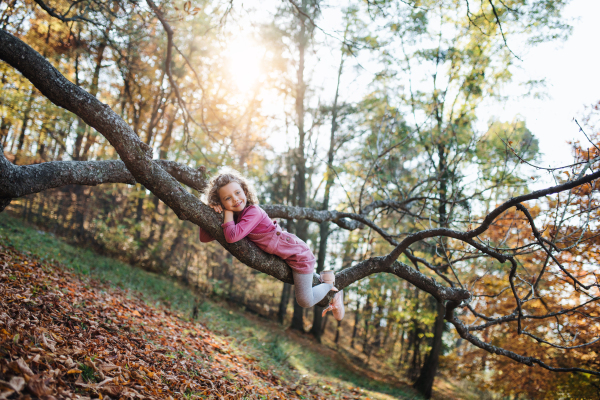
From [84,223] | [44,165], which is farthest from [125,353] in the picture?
[84,223]

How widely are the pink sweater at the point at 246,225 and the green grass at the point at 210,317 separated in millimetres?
4800

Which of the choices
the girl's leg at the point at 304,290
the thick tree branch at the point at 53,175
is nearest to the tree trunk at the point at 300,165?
the thick tree branch at the point at 53,175

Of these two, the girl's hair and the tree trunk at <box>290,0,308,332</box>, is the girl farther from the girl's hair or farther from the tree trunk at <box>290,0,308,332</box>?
the tree trunk at <box>290,0,308,332</box>

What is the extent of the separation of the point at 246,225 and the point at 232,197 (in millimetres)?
335

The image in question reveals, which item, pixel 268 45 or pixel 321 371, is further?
pixel 268 45

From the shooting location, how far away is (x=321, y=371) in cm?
943

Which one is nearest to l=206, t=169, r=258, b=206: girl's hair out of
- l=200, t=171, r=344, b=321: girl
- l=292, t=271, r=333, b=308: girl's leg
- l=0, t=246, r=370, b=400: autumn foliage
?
l=200, t=171, r=344, b=321: girl

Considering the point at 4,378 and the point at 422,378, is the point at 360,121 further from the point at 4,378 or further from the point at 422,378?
the point at 4,378

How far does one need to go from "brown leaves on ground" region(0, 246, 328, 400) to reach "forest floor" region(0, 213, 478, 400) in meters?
0.01

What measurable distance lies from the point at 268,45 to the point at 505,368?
1209cm

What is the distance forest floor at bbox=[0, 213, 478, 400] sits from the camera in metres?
2.59

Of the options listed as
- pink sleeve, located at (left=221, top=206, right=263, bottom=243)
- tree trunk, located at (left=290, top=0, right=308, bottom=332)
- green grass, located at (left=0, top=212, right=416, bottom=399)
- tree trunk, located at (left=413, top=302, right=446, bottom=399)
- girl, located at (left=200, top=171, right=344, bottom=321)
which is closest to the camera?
pink sleeve, located at (left=221, top=206, right=263, bottom=243)

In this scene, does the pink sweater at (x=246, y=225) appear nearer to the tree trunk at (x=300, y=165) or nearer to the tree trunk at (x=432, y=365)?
the tree trunk at (x=432, y=365)

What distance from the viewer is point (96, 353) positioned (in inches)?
131
